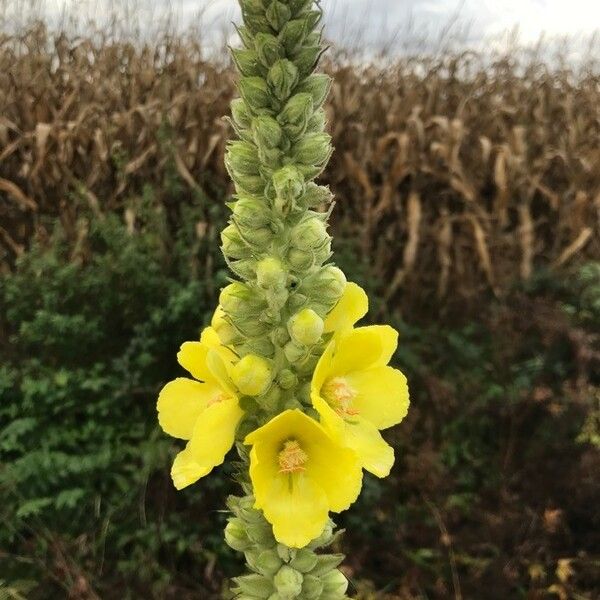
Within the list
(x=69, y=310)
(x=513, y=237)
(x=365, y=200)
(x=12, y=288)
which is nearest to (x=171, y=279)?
(x=69, y=310)

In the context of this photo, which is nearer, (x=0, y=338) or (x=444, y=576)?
(x=444, y=576)

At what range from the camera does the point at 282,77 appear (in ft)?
3.09

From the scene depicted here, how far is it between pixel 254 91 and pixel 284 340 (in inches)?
12.2

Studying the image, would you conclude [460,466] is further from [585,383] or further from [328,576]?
[328,576]

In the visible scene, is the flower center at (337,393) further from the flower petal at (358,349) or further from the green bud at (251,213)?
the green bud at (251,213)

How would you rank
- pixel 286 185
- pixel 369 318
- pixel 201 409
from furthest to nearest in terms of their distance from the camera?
pixel 369 318
pixel 201 409
pixel 286 185

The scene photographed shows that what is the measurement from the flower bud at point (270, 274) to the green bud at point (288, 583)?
363mm

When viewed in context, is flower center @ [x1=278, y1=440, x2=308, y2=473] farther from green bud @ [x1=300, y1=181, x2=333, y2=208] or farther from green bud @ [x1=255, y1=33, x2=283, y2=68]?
green bud @ [x1=255, y1=33, x2=283, y2=68]

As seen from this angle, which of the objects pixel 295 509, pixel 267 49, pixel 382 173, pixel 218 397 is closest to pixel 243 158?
pixel 267 49

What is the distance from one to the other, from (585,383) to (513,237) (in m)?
1.04

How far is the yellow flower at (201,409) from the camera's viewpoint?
1011 mm

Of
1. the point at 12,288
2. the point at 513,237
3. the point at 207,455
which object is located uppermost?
the point at 207,455

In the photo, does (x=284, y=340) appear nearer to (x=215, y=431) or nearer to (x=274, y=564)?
(x=215, y=431)

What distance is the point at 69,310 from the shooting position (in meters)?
3.67
